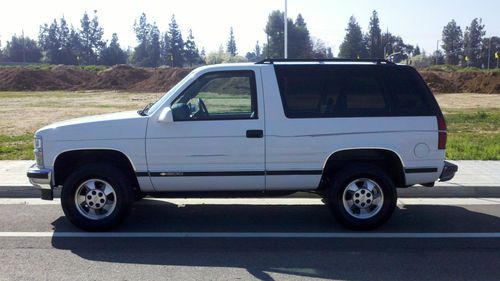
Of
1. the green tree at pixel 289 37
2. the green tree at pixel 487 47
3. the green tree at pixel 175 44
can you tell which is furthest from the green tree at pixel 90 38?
the green tree at pixel 487 47

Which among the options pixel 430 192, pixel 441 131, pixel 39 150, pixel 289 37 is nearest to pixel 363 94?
pixel 441 131

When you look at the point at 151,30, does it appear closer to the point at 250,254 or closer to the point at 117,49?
the point at 117,49

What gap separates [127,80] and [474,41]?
100866mm

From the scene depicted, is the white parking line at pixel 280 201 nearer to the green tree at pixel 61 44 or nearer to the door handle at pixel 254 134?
the door handle at pixel 254 134

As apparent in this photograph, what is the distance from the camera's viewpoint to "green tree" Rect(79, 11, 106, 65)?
127 m

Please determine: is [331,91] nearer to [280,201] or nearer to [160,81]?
[280,201]

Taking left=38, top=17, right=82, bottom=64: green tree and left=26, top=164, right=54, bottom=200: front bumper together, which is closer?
left=26, top=164, right=54, bottom=200: front bumper

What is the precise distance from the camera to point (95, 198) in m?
6.38

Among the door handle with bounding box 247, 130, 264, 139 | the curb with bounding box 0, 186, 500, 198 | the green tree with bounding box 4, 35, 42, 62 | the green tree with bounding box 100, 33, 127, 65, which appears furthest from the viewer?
the green tree with bounding box 4, 35, 42, 62

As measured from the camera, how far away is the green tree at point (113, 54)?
128625 millimetres

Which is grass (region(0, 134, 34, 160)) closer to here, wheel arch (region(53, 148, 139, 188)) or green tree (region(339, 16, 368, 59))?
wheel arch (region(53, 148, 139, 188))

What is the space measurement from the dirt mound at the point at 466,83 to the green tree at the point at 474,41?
80.1 metres

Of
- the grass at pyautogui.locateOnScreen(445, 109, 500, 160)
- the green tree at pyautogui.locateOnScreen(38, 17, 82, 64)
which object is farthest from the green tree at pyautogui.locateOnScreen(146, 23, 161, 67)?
the grass at pyautogui.locateOnScreen(445, 109, 500, 160)

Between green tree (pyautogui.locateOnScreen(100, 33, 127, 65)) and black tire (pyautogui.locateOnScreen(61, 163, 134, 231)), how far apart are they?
127m
